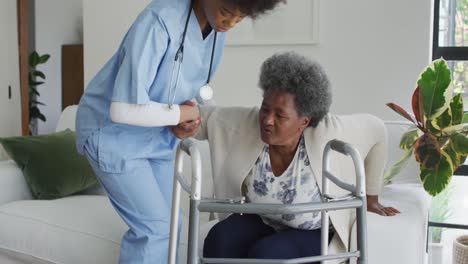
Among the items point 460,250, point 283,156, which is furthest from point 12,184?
point 460,250

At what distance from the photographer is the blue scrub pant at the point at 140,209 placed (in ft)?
5.26

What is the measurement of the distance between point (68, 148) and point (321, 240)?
4.39ft

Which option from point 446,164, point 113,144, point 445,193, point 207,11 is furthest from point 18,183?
point 445,193

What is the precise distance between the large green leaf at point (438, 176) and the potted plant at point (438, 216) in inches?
28.2

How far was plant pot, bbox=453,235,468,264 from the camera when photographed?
2373mm

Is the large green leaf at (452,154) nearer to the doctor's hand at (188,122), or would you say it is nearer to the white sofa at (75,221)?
the white sofa at (75,221)

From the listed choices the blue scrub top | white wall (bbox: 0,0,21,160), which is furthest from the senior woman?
white wall (bbox: 0,0,21,160)

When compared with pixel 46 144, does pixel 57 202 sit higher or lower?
lower

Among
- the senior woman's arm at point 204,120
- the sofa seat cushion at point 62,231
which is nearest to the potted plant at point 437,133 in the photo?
the senior woman's arm at point 204,120

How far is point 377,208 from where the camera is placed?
1697mm

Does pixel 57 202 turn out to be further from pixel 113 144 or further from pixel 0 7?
pixel 0 7

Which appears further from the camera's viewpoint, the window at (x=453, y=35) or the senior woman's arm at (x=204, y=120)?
the window at (x=453, y=35)

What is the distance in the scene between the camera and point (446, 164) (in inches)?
77.8

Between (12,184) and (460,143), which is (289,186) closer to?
(460,143)
